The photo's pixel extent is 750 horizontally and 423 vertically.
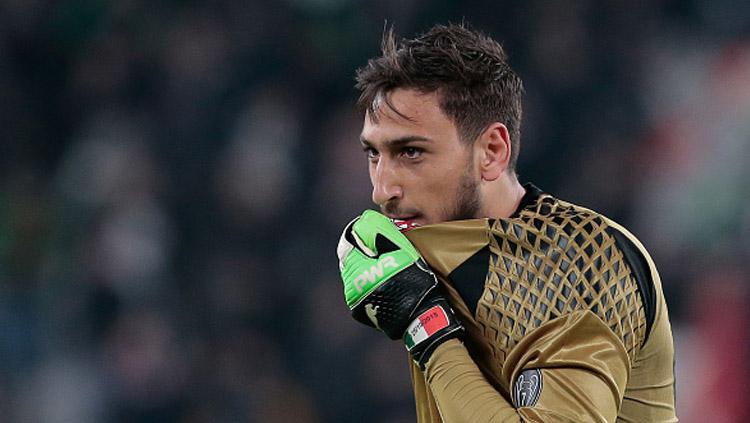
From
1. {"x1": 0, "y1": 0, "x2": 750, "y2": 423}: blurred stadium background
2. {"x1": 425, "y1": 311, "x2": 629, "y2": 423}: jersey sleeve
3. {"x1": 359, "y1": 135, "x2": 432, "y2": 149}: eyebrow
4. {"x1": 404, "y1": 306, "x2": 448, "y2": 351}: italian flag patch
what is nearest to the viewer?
{"x1": 425, "y1": 311, "x2": 629, "y2": 423}: jersey sleeve

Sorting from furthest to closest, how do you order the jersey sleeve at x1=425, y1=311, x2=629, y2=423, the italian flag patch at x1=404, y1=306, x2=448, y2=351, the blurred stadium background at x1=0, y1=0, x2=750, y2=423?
1. the blurred stadium background at x1=0, y1=0, x2=750, y2=423
2. the italian flag patch at x1=404, y1=306, x2=448, y2=351
3. the jersey sleeve at x1=425, y1=311, x2=629, y2=423

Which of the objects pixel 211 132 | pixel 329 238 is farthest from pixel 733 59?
pixel 211 132

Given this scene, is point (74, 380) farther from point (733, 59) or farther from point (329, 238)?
point (733, 59)

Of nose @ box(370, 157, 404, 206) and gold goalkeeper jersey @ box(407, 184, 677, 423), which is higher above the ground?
nose @ box(370, 157, 404, 206)

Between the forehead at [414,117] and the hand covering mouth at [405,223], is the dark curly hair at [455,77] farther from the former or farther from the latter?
the hand covering mouth at [405,223]

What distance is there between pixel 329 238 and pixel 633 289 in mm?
4370

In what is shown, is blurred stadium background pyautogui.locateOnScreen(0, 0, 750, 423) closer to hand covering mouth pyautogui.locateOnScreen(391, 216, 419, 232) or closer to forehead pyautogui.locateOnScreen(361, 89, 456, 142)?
hand covering mouth pyautogui.locateOnScreen(391, 216, 419, 232)

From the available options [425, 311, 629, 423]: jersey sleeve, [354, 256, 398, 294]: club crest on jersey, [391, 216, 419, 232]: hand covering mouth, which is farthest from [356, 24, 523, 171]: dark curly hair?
[425, 311, 629, 423]: jersey sleeve

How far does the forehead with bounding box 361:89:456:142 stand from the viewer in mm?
2635

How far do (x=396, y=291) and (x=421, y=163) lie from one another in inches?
11.7

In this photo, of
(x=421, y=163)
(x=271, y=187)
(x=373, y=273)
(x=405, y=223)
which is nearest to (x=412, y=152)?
(x=421, y=163)

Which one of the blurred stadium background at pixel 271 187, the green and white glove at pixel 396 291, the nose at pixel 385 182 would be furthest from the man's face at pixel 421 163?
the blurred stadium background at pixel 271 187

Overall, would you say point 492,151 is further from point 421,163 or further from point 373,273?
point 373,273

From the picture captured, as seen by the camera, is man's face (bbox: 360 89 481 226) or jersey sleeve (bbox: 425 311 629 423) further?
man's face (bbox: 360 89 481 226)
